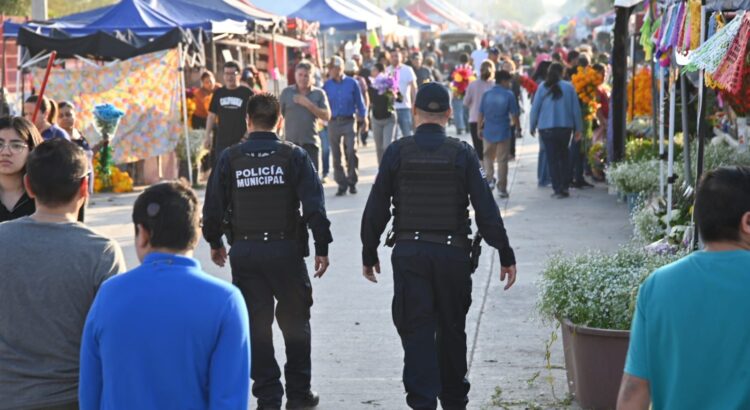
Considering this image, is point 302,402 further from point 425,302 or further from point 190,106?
point 190,106

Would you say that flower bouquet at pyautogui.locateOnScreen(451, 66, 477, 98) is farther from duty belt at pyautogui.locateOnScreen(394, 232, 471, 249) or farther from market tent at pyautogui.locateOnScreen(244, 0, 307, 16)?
duty belt at pyautogui.locateOnScreen(394, 232, 471, 249)

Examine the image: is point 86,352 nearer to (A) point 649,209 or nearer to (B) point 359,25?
(A) point 649,209

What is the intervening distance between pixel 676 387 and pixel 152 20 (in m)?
16.5

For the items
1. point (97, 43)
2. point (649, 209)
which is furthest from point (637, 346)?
point (97, 43)

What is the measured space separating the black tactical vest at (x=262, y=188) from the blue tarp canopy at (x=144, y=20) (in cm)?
1157

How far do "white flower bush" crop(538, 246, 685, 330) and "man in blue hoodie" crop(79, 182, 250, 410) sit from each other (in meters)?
3.32

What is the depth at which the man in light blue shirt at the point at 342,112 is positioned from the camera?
17156mm

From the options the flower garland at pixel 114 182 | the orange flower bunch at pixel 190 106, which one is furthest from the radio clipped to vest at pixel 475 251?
the orange flower bunch at pixel 190 106

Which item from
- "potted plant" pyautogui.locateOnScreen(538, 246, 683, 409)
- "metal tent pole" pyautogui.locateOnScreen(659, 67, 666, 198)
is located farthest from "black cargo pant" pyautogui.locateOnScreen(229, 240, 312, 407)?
"metal tent pole" pyautogui.locateOnScreen(659, 67, 666, 198)

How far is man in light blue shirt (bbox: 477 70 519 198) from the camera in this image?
54.6 ft

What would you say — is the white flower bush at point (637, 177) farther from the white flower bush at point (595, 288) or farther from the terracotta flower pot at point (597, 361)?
the terracotta flower pot at point (597, 361)

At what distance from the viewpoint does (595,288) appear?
6762mm

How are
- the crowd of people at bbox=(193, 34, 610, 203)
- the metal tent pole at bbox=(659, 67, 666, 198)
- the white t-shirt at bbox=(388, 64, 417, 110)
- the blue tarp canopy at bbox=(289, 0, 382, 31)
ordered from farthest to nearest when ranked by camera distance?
the blue tarp canopy at bbox=(289, 0, 382, 31)
the white t-shirt at bbox=(388, 64, 417, 110)
the crowd of people at bbox=(193, 34, 610, 203)
the metal tent pole at bbox=(659, 67, 666, 198)

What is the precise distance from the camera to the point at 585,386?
22.5ft
